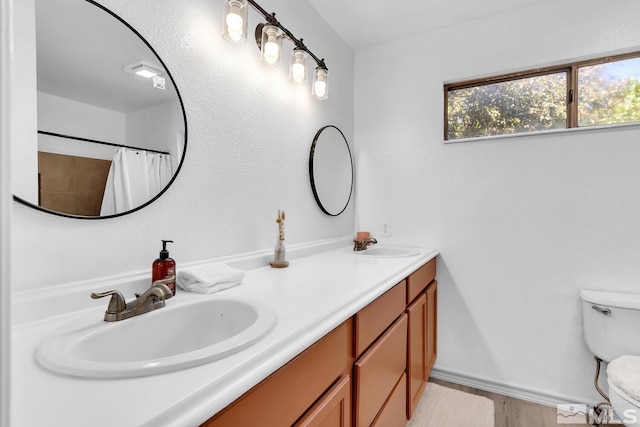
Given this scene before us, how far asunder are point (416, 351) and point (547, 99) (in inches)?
66.3

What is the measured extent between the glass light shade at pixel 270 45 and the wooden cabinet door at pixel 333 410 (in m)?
1.32

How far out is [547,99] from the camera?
198 cm

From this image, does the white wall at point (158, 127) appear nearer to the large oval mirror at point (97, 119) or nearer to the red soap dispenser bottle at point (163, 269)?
the large oval mirror at point (97, 119)

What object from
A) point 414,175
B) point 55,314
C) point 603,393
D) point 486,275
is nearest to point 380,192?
point 414,175

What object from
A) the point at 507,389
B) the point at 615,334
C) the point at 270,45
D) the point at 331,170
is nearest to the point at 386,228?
the point at 331,170

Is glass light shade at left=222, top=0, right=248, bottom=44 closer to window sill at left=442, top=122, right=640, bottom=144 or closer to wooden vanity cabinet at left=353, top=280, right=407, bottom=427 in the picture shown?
wooden vanity cabinet at left=353, top=280, right=407, bottom=427

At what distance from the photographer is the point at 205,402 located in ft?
1.62

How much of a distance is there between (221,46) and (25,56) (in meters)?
0.69

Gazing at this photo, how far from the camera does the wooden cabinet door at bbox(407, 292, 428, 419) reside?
1.59 metres

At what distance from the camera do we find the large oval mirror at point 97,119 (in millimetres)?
846

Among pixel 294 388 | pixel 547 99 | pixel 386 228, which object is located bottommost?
pixel 294 388
